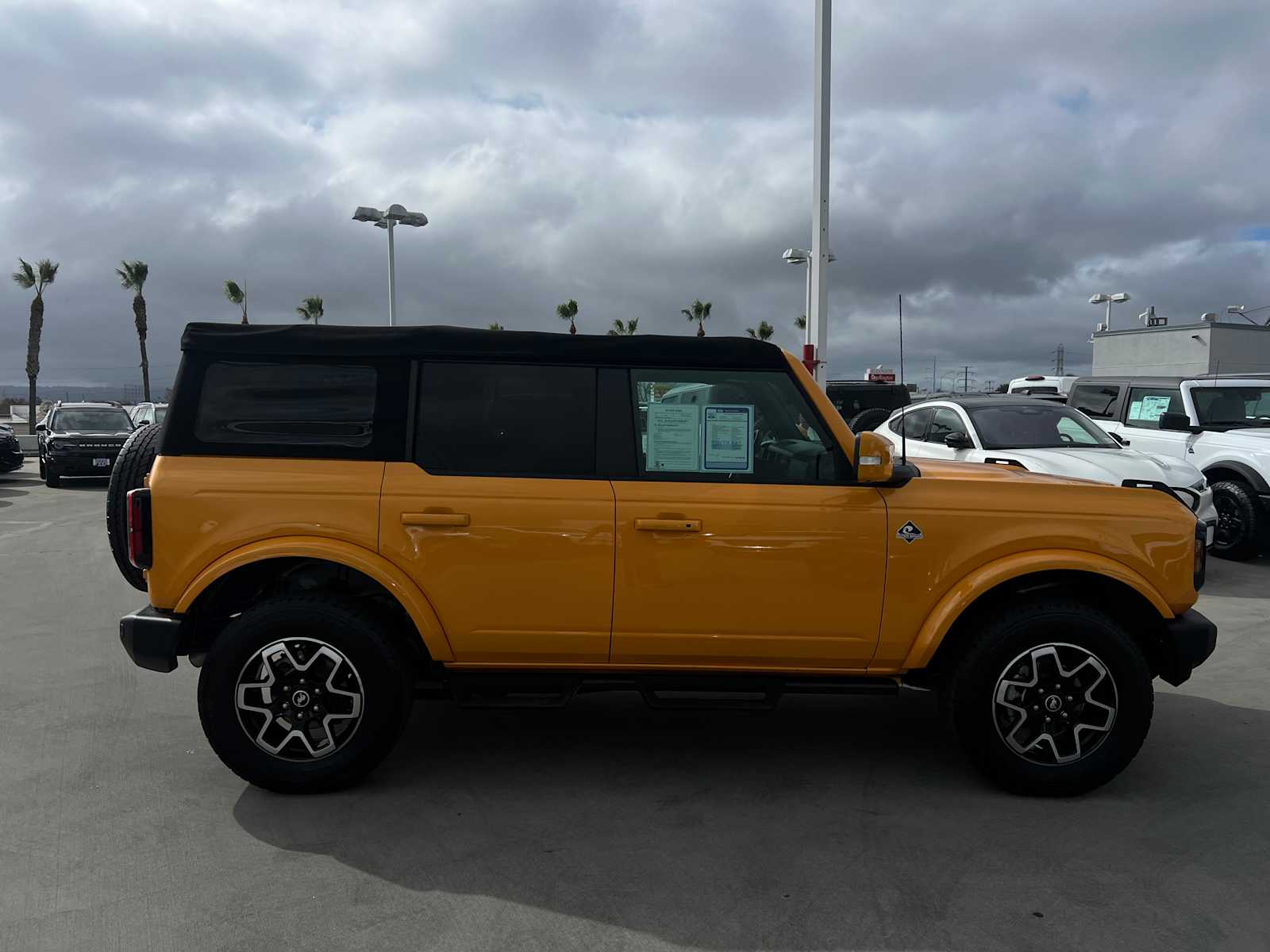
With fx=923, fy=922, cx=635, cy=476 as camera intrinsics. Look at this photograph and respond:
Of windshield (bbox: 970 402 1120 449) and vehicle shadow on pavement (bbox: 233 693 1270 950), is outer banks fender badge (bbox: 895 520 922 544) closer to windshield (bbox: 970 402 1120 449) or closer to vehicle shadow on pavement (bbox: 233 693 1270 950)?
vehicle shadow on pavement (bbox: 233 693 1270 950)

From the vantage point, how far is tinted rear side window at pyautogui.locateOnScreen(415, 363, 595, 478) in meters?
3.68

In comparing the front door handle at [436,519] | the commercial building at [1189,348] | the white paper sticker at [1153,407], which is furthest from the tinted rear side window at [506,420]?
the commercial building at [1189,348]

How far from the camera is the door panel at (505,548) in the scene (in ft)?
11.7

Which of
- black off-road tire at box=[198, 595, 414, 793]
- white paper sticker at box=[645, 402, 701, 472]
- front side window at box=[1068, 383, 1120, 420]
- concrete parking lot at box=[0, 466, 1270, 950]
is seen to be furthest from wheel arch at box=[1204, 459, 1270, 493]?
black off-road tire at box=[198, 595, 414, 793]

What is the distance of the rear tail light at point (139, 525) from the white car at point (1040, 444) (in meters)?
5.87

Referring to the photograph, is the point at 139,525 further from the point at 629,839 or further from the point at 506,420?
the point at 629,839

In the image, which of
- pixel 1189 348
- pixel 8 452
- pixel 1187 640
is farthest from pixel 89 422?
pixel 1189 348

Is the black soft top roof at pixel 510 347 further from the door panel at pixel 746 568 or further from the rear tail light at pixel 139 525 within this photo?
the rear tail light at pixel 139 525

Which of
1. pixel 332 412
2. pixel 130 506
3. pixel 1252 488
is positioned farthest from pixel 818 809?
pixel 1252 488

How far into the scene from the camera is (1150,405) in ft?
35.2

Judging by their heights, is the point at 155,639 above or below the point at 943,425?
below

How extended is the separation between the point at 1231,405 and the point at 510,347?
961 cm

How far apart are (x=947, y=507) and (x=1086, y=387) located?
9416mm

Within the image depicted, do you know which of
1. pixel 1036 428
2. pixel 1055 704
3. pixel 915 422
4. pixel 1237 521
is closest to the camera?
pixel 1055 704
